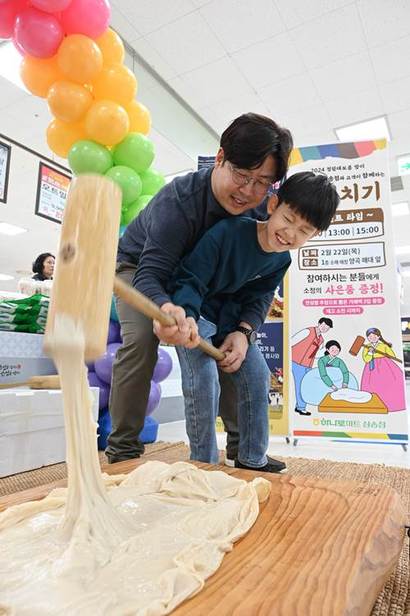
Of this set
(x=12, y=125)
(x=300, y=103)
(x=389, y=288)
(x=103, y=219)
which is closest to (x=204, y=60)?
(x=300, y=103)

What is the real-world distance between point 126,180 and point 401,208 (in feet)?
16.2

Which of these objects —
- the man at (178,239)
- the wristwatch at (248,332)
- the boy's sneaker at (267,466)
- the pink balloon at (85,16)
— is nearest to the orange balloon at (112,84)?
the pink balloon at (85,16)

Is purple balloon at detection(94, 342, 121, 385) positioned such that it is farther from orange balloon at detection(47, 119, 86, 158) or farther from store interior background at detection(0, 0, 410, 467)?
orange balloon at detection(47, 119, 86, 158)

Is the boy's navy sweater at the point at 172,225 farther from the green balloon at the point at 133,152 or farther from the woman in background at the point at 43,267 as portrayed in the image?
the woman in background at the point at 43,267

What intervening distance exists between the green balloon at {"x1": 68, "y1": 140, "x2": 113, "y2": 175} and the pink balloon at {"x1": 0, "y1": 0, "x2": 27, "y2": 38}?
0.55 m

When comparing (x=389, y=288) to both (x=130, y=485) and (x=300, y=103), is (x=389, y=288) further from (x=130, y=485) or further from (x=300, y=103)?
(x=300, y=103)

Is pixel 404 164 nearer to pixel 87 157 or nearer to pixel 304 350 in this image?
pixel 304 350

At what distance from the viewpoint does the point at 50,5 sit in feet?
6.04

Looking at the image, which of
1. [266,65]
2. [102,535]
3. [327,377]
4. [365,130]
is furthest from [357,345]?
[365,130]

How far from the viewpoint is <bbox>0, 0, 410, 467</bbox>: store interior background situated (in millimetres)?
2680

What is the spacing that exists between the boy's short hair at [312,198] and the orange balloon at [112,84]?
135cm

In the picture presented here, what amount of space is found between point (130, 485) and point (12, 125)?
3.83 metres

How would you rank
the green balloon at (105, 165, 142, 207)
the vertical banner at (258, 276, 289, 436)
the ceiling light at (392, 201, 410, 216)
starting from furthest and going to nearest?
1. the ceiling light at (392, 201, 410, 216)
2. the vertical banner at (258, 276, 289, 436)
3. the green balloon at (105, 165, 142, 207)

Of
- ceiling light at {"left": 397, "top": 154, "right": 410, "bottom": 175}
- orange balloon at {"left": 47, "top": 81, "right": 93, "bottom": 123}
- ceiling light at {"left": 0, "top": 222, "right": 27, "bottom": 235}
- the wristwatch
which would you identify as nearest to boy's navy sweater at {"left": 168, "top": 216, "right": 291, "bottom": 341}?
the wristwatch
